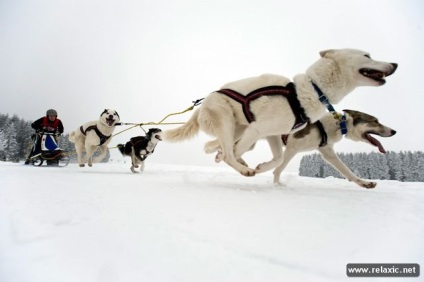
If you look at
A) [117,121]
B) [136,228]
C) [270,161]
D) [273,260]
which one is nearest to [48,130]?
[117,121]

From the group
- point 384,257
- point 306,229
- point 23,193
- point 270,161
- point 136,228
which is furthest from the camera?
point 270,161

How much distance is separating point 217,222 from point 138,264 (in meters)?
0.60

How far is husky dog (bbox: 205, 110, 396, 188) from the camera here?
424 centimetres

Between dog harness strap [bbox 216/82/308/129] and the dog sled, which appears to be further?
the dog sled

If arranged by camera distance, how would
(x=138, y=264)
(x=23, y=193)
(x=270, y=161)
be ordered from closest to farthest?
(x=138, y=264) < (x=23, y=193) < (x=270, y=161)

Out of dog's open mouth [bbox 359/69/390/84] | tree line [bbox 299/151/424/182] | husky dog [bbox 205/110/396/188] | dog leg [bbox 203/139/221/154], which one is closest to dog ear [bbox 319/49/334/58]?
dog's open mouth [bbox 359/69/390/84]

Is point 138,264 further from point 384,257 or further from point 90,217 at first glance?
point 384,257

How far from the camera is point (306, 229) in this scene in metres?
1.39

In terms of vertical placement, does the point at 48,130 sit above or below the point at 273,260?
above

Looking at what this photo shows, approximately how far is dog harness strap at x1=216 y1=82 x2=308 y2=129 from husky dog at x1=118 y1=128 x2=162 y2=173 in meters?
4.76

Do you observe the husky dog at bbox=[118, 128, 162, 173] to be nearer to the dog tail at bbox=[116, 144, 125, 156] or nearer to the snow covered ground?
the dog tail at bbox=[116, 144, 125, 156]

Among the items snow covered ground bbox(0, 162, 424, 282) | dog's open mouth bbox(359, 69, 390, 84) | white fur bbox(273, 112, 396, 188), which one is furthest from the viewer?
white fur bbox(273, 112, 396, 188)

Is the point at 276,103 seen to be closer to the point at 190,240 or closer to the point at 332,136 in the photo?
the point at 332,136

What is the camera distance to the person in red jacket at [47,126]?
855 centimetres
